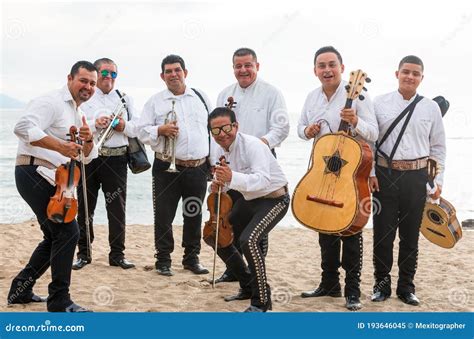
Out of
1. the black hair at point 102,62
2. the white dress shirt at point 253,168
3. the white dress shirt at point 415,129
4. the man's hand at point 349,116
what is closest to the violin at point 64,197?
the white dress shirt at point 253,168

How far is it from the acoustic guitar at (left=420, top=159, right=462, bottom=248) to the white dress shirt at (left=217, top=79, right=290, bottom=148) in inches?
54.8

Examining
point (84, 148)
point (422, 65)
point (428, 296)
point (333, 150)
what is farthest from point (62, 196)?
point (428, 296)

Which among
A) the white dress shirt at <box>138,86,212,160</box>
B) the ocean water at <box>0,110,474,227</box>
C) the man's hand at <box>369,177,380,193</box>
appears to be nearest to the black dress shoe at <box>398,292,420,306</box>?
the man's hand at <box>369,177,380,193</box>

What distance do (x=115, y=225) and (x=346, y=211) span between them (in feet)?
8.02

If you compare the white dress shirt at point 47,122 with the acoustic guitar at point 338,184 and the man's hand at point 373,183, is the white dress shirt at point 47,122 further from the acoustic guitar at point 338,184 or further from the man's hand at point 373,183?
the man's hand at point 373,183

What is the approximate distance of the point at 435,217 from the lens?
5094 millimetres

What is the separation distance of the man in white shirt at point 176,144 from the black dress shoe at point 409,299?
1945 mm

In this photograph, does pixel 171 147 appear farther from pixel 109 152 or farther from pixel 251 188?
pixel 251 188

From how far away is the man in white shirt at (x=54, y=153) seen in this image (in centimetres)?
400

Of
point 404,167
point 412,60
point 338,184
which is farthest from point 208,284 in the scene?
point 412,60

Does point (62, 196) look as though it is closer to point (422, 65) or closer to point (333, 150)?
point (333, 150)

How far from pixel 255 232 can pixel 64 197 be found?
1.30 meters

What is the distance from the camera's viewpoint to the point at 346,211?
4.29m

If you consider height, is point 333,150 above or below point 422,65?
below
